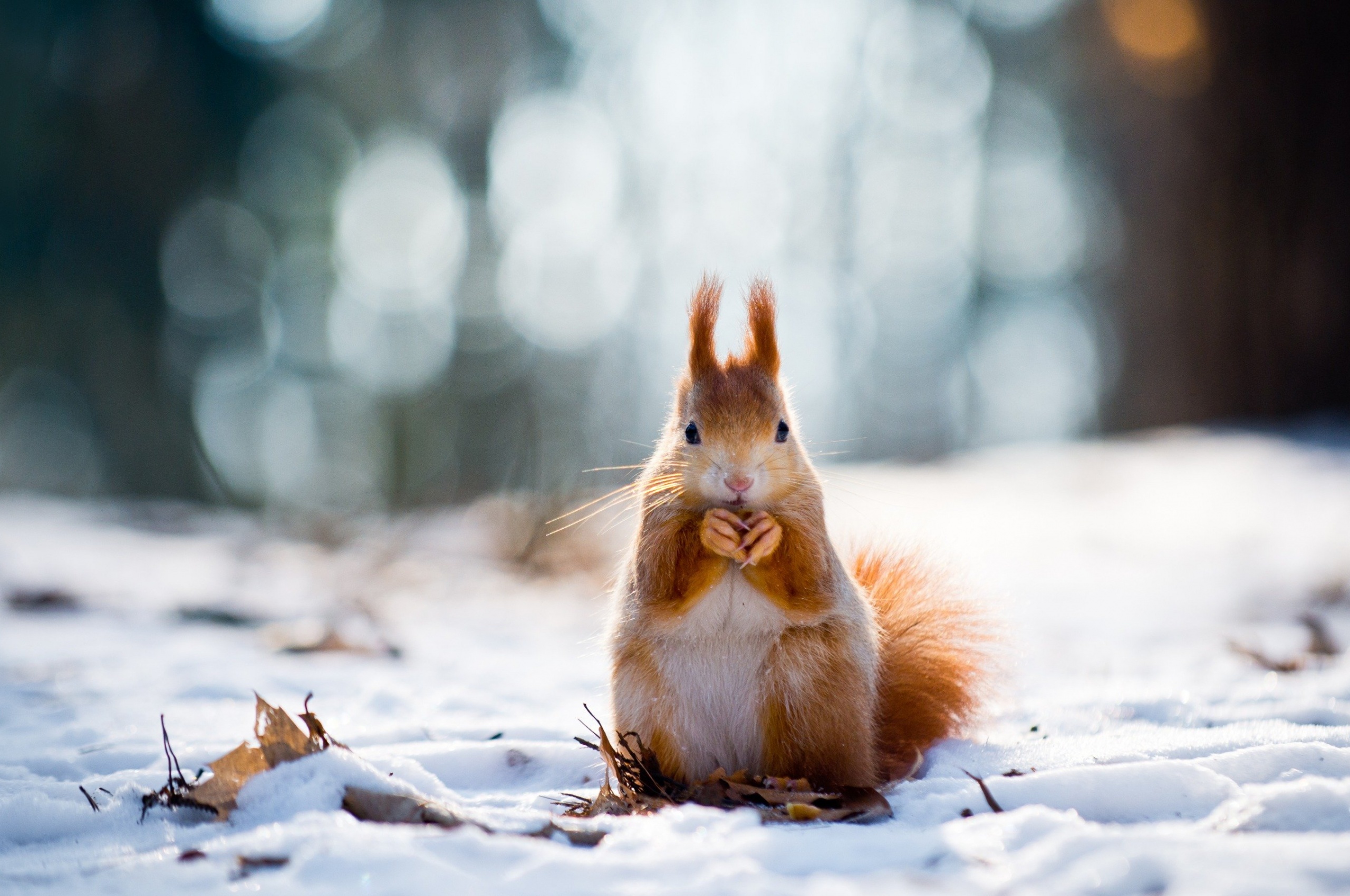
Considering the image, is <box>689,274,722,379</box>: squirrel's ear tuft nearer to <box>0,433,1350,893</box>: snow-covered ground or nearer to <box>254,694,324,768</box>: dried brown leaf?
<box>0,433,1350,893</box>: snow-covered ground

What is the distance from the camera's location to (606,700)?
66.6 inches

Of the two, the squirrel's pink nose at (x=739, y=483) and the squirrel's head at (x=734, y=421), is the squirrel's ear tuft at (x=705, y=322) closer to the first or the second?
the squirrel's head at (x=734, y=421)

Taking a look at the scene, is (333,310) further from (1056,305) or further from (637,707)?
(637,707)

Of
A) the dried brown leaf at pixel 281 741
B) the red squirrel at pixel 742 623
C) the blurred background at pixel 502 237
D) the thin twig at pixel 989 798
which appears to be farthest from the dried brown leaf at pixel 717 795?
the blurred background at pixel 502 237

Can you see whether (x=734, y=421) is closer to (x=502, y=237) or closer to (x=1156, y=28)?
(x=1156, y=28)

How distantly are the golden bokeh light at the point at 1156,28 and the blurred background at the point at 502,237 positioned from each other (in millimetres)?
91

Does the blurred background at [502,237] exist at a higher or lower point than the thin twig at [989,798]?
higher

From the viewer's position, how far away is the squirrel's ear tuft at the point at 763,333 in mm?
1822

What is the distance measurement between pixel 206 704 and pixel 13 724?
38cm

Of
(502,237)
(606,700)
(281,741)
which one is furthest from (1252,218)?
(502,237)

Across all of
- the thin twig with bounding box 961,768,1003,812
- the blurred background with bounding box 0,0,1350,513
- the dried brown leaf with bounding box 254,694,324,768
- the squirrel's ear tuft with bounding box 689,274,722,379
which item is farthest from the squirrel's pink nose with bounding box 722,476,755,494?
the blurred background with bounding box 0,0,1350,513

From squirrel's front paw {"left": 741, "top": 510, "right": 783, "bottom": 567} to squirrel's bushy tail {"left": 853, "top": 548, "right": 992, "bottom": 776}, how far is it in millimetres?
487

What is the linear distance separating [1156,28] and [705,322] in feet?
19.7

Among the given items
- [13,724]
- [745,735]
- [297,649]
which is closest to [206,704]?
[13,724]
